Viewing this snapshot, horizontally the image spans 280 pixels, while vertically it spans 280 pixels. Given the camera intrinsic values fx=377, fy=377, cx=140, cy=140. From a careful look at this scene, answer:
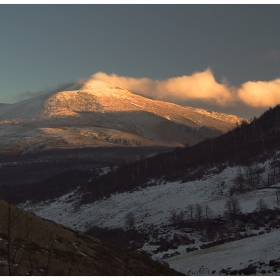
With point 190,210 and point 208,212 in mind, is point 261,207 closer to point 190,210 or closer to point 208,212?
point 208,212

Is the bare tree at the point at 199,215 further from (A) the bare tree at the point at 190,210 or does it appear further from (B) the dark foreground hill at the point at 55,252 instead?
(B) the dark foreground hill at the point at 55,252

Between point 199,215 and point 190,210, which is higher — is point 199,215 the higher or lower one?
the lower one

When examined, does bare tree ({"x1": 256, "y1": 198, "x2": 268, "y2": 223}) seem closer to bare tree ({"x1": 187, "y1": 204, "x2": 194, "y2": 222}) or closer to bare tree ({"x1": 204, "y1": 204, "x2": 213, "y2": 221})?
bare tree ({"x1": 204, "y1": 204, "x2": 213, "y2": 221})

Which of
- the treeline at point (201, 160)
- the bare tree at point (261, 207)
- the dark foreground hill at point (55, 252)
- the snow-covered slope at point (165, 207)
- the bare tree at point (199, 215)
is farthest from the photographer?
the treeline at point (201, 160)

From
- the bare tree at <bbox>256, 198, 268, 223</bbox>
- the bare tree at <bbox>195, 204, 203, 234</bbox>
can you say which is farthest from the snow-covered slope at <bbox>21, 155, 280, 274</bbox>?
the bare tree at <bbox>195, 204, 203, 234</bbox>

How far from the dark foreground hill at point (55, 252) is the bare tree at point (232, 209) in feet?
181

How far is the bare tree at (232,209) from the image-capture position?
289 feet

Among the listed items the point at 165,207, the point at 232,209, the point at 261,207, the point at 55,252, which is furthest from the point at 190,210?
the point at 55,252

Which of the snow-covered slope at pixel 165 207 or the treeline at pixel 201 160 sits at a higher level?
the treeline at pixel 201 160

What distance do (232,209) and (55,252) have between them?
69.1 m

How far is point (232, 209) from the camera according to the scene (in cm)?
9156

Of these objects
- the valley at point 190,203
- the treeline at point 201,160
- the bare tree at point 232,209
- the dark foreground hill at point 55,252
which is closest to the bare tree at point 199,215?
the valley at point 190,203

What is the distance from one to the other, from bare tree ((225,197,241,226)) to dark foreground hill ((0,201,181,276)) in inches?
2173

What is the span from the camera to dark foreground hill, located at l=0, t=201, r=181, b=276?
25250 millimetres
